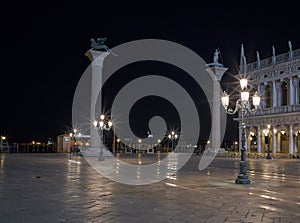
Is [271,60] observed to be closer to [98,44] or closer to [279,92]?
[279,92]

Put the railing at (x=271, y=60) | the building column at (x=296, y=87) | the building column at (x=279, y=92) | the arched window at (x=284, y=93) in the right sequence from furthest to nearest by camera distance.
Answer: the arched window at (x=284, y=93) < the building column at (x=279, y=92) < the building column at (x=296, y=87) < the railing at (x=271, y=60)

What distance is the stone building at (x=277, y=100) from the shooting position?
161ft

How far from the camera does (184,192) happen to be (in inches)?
446

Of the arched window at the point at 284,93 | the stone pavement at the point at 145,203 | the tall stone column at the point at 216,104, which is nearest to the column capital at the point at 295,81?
the arched window at the point at 284,93

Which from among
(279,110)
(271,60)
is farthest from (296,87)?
(271,60)

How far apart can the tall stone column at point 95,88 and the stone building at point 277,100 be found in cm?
2127

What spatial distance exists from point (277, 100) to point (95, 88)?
28.4 m

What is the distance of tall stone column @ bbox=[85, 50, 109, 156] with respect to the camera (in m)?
35.7

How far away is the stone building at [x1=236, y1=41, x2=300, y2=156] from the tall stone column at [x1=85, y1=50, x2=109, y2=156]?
21.3m

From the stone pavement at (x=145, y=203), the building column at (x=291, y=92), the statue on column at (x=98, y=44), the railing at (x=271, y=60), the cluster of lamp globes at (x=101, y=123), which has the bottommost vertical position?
the stone pavement at (x=145, y=203)

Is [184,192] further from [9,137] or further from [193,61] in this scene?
[9,137]

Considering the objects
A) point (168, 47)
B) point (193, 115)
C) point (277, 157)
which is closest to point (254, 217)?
point (277, 157)

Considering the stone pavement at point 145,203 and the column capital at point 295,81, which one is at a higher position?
the column capital at point 295,81

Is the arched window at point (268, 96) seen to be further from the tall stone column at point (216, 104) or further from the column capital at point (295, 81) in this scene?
the tall stone column at point (216, 104)
